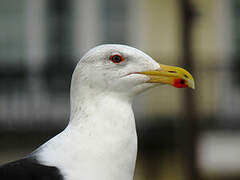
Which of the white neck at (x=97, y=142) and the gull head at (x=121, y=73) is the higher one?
the gull head at (x=121, y=73)

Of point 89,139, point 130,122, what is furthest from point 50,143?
point 130,122

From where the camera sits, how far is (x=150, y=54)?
→ 11.3 metres

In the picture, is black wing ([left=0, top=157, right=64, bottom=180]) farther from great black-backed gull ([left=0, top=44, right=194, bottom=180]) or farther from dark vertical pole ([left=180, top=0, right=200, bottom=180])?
dark vertical pole ([left=180, top=0, right=200, bottom=180])

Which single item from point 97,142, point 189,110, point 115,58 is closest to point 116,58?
point 115,58

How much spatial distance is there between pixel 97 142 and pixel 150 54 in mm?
8257

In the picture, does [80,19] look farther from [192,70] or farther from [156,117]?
[192,70]

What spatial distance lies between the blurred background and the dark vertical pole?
3.78m

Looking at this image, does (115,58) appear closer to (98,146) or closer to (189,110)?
(98,146)

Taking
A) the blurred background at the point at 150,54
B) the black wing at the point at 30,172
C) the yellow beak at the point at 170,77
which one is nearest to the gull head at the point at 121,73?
the yellow beak at the point at 170,77

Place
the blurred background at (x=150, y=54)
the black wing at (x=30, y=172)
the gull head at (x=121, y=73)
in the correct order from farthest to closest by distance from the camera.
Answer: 1. the blurred background at (x=150, y=54)
2. the gull head at (x=121, y=73)
3. the black wing at (x=30, y=172)

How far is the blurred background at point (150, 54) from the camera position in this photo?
34.3ft

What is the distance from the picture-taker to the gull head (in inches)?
127

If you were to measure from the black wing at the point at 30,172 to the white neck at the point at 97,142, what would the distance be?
45 mm

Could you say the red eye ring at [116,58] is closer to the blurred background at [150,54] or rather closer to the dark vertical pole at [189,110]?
the dark vertical pole at [189,110]
